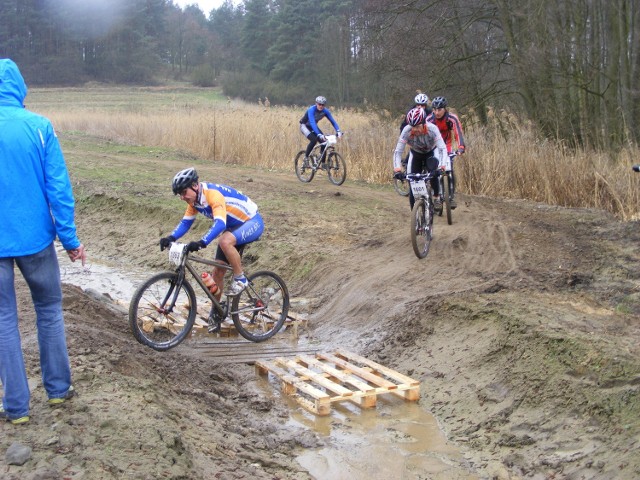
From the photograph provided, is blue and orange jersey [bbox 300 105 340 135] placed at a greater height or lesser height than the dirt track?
greater

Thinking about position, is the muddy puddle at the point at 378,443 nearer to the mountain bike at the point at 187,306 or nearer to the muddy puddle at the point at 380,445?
the muddy puddle at the point at 380,445

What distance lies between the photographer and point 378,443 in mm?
6246

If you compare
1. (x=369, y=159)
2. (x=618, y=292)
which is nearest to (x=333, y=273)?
(x=618, y=292)

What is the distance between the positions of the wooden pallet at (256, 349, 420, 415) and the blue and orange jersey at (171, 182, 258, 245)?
1484 mm

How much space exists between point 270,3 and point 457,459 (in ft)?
220

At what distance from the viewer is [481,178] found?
16.8m

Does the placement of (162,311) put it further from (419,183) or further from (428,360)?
(419,183)

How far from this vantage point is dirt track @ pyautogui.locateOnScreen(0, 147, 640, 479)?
5.09 m

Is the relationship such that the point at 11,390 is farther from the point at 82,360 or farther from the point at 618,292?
the point at 618,292

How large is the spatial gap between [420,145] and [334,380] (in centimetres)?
496

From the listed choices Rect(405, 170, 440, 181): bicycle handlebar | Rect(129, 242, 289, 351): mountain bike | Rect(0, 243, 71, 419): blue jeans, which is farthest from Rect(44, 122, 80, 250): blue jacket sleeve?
Rect(405, 170, 440, 181): bicycle handlebar

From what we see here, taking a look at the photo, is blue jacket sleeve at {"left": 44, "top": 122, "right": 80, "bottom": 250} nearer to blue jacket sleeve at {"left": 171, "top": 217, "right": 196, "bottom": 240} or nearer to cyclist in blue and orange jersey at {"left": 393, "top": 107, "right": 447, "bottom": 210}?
blue jacket sleeve at {"left": 171, "top": 217, "right": 196, "bottom": 240}

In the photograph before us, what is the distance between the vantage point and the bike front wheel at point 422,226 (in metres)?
10.6

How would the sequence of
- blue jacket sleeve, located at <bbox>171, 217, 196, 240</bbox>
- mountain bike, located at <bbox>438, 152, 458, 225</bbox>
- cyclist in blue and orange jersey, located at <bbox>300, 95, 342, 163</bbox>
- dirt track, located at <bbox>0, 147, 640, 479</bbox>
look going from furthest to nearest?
cyclist in blue and orange jersey, located at <bbox>300, 95, 342, 163</bbox>
mountain bike, located at <bbox>438, 152, 458, 225</bbox>
blue jacket sleeve, located at <bbox>171, 217, 196, 240</bbox>
dirt track, located at <bbox>0, 147, 640, 479</bbox>
